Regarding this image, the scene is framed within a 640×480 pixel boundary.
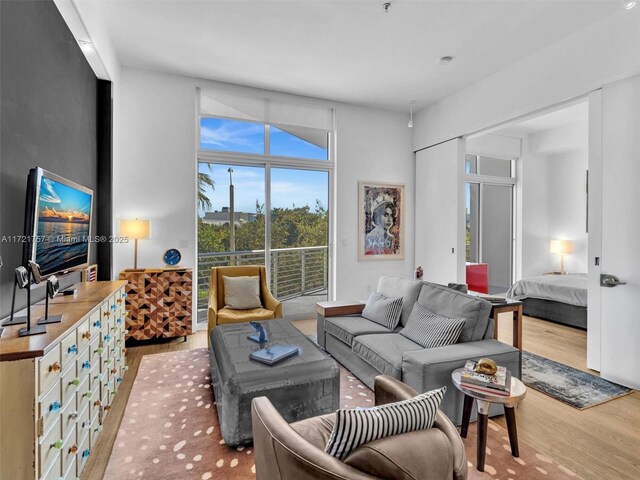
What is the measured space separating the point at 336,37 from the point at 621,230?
3239 mm

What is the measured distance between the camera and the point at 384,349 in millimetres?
2633

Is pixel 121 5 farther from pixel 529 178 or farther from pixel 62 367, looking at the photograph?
pixel 529 178

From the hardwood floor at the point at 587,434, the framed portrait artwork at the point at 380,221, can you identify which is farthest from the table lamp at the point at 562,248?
the hardwood floor at the point at 587,434

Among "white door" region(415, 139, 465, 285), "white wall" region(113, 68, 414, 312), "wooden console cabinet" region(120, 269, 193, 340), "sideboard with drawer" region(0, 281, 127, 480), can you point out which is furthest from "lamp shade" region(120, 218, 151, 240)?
"white door" region(415, 139, 465, 285)

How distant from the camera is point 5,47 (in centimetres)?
176

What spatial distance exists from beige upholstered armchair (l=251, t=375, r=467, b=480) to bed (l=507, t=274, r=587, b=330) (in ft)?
14.6

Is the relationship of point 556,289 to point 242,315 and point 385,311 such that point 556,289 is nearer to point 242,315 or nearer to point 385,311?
point 385,311

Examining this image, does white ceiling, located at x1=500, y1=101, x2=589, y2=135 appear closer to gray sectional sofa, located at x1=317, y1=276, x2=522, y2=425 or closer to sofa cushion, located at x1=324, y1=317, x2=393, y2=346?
gray sectional sofa, located at x1=317, y1=276, x2=522, y2=425

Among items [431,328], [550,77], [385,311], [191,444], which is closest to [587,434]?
[431,328]

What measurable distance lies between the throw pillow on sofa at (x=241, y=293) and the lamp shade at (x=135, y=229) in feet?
3.42

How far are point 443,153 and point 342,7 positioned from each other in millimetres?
2898

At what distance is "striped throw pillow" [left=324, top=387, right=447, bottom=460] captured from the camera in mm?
1061

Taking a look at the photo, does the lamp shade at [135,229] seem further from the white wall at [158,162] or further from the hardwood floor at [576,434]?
the hardwood floor at [576,434]

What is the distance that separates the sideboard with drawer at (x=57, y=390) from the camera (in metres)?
1.29
